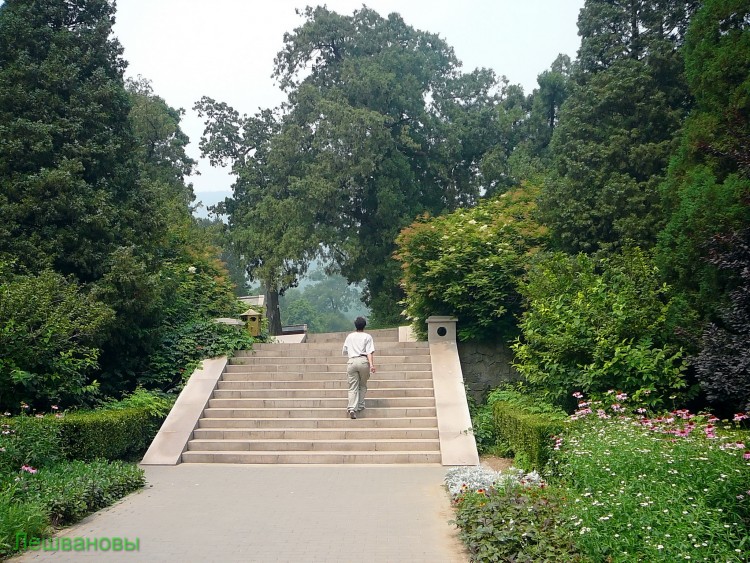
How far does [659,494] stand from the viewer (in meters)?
5.85

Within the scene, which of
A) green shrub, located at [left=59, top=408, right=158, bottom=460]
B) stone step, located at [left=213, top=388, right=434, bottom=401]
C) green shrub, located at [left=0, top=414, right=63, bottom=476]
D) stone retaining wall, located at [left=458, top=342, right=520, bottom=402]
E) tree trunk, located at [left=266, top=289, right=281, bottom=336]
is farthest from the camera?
tree trunk, located at [left=266, top=289, right=281, bottom=336]

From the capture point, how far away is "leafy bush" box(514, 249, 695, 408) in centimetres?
1012

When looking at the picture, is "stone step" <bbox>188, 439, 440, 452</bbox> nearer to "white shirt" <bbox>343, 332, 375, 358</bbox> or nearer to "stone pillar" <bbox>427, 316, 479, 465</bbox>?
"stone pillar" <bbox>427, 316, 479, 465</bbox>

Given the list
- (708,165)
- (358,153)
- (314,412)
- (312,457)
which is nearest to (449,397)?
(314,412)

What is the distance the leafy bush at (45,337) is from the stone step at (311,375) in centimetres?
286

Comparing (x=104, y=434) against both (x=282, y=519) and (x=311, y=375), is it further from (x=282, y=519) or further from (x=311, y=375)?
(x=311, y=375)

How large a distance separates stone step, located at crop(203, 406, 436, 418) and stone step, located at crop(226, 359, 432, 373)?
58.5 inches

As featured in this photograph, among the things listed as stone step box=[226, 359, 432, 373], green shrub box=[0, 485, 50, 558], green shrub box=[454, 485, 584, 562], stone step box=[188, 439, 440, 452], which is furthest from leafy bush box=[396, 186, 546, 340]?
green shrub box=[0, 485, 50, 558]

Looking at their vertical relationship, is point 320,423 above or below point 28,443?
below

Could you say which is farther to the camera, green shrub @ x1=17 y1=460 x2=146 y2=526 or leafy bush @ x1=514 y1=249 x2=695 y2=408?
leafy bush @ x1=514 y1=249 x2=695 y2=408

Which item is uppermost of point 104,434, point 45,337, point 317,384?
point 45,337

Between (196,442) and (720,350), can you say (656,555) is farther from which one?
(196,442)

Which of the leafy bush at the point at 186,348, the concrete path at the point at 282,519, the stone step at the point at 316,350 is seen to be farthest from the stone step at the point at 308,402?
the concrete path at the point at 282,519

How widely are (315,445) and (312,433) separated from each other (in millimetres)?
450
